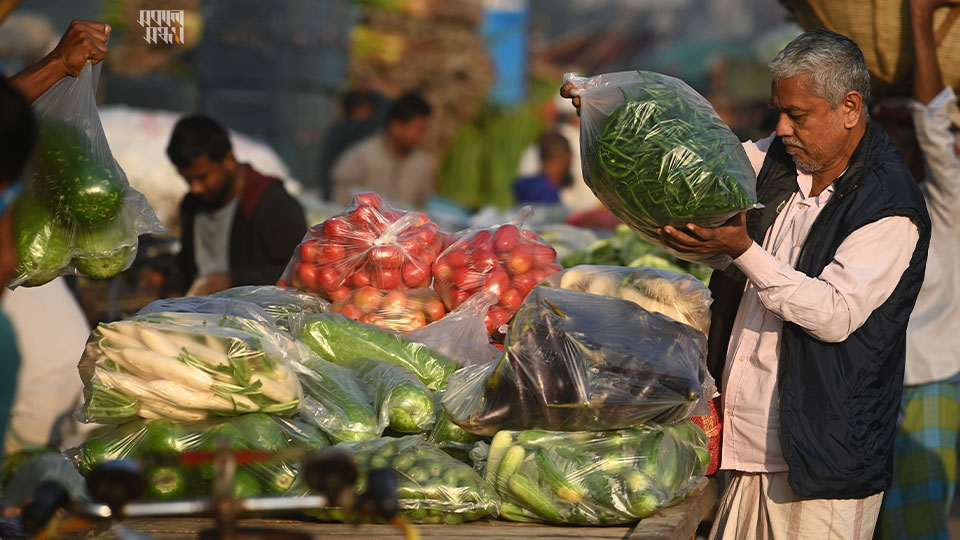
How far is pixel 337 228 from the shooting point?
3631 millimetres

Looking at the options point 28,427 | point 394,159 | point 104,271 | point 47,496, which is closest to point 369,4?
point 394,159

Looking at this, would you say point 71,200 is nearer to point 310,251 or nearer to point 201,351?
point 201,351

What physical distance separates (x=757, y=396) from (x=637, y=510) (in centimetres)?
54

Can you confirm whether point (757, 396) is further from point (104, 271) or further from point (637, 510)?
point (104, 271)

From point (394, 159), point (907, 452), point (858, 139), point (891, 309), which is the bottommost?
Answer: point (907, 452)

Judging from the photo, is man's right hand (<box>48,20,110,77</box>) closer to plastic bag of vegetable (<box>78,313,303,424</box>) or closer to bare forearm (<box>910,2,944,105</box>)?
plastic bag of vegetable (<box>78,313,303,424</box>)

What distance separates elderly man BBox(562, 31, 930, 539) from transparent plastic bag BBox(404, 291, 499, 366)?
728 mm

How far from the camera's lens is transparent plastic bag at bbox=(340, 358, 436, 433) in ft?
9.53

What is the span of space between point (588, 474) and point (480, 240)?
117 centimetres

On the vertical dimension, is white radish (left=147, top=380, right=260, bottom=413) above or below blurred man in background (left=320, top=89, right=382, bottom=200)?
above

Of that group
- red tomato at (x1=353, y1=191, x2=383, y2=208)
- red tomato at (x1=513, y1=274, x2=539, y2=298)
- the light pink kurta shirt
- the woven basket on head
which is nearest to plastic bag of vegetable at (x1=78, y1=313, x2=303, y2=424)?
red tomato at (x1=513, y1=274, x2=539, y2=298)

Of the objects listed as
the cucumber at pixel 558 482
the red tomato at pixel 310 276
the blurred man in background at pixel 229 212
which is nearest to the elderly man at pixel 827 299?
the cucumber at pixel 558 482

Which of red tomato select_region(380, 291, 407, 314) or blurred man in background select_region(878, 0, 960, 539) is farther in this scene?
blurred man in background select_region(878, 0, 960, 539)

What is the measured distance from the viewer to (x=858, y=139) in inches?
111
